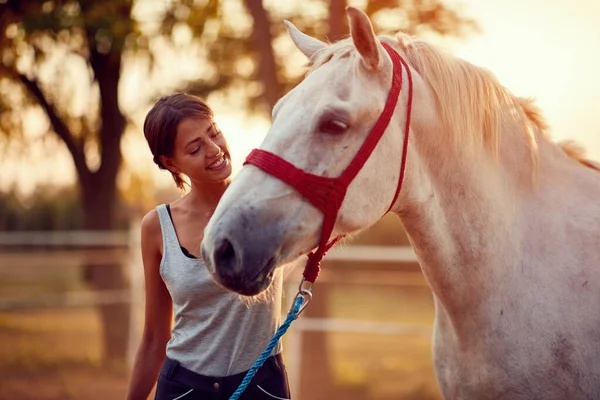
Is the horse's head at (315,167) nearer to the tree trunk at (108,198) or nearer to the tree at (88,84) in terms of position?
the tree at (88,84)

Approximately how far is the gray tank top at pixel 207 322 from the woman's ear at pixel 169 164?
0.77ft

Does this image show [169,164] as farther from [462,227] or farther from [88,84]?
[88,84]

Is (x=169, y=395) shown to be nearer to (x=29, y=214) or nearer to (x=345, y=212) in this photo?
(x=345, y=212)

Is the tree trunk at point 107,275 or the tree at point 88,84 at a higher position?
the tree at point 88,84

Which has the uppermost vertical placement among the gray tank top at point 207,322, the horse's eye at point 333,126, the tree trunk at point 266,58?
the horse's eye at point 333,126

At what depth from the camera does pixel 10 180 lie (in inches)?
370

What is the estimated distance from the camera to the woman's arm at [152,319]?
2271mm

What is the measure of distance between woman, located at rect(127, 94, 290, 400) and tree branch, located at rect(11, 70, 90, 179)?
20.8ft

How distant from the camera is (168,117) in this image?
2.23 m

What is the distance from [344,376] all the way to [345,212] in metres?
5.30

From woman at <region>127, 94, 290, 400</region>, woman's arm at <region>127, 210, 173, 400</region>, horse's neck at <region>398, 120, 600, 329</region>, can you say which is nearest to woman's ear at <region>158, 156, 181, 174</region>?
woman at <region>127, 94, 290, 400</region>

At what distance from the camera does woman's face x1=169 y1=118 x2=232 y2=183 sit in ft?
7.23

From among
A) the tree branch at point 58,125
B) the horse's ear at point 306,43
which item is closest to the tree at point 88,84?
the tree branch at point 58,125

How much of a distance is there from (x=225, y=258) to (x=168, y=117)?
0.64m
